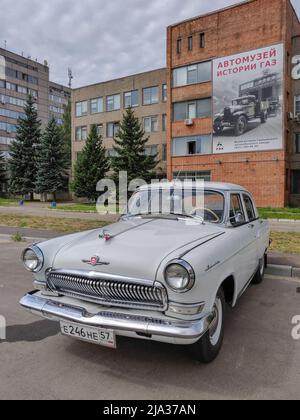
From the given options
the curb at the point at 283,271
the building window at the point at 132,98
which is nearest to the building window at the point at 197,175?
the building window at the point at 132,98

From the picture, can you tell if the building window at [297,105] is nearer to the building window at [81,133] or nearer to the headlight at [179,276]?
the building window at [81,133]

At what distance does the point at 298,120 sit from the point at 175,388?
1037 inches

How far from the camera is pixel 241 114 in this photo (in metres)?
25.4

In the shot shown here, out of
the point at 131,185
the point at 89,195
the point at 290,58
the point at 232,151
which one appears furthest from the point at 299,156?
the point at 89,195

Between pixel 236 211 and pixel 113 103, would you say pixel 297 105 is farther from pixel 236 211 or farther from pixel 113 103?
pixel 236 211

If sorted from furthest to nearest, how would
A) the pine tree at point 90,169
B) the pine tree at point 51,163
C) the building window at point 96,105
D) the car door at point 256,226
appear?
1. the building window at point 96,105
2. the pine tree at point 51,163
3. the pine tree at point 90,169
4. the car door at point 256,226

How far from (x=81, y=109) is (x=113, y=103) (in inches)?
193

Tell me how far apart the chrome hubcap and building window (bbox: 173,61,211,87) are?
26.4 metres

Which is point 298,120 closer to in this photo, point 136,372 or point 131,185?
point 131,185

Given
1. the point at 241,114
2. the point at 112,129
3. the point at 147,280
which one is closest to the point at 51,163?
the point at 112,129

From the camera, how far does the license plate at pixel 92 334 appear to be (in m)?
2.85

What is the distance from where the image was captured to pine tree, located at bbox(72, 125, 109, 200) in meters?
31.4

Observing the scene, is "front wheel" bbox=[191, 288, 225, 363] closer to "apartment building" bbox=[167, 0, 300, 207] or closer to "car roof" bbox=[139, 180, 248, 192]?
"car roof" bbox=[139, 180, 248, 192]

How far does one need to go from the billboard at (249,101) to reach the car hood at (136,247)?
22.5 metres
